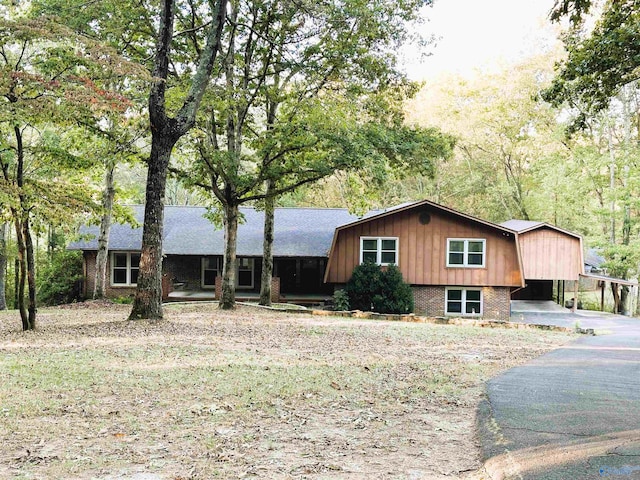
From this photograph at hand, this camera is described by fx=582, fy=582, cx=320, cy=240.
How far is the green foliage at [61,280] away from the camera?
1101 inches

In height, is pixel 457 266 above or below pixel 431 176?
below

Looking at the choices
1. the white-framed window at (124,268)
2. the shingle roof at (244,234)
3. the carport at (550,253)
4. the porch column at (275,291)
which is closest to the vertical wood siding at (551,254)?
the carport at (550,253)

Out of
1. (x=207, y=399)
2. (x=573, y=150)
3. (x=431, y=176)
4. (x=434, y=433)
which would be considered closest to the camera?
(x=434, y=433)

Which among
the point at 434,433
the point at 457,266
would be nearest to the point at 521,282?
the point at 457,266

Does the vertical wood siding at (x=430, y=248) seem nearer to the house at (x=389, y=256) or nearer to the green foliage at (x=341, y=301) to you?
the house at (x=389, y=256)

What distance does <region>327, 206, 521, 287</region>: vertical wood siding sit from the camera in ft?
87.6

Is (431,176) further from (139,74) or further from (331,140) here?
(139,74)

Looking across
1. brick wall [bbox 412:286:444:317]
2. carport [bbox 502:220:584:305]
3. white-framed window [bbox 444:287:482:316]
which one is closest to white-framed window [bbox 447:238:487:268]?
white-framed window [bbox 444:287:482:316]

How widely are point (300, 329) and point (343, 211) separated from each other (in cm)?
1854

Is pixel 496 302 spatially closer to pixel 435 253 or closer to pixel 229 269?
pixel 435 253

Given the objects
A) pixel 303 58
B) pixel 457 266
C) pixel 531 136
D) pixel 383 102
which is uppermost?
pixel 531 136

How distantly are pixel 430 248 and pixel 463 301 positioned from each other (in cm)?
301

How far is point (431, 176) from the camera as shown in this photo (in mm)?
20078

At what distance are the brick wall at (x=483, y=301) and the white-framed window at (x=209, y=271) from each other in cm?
1043
